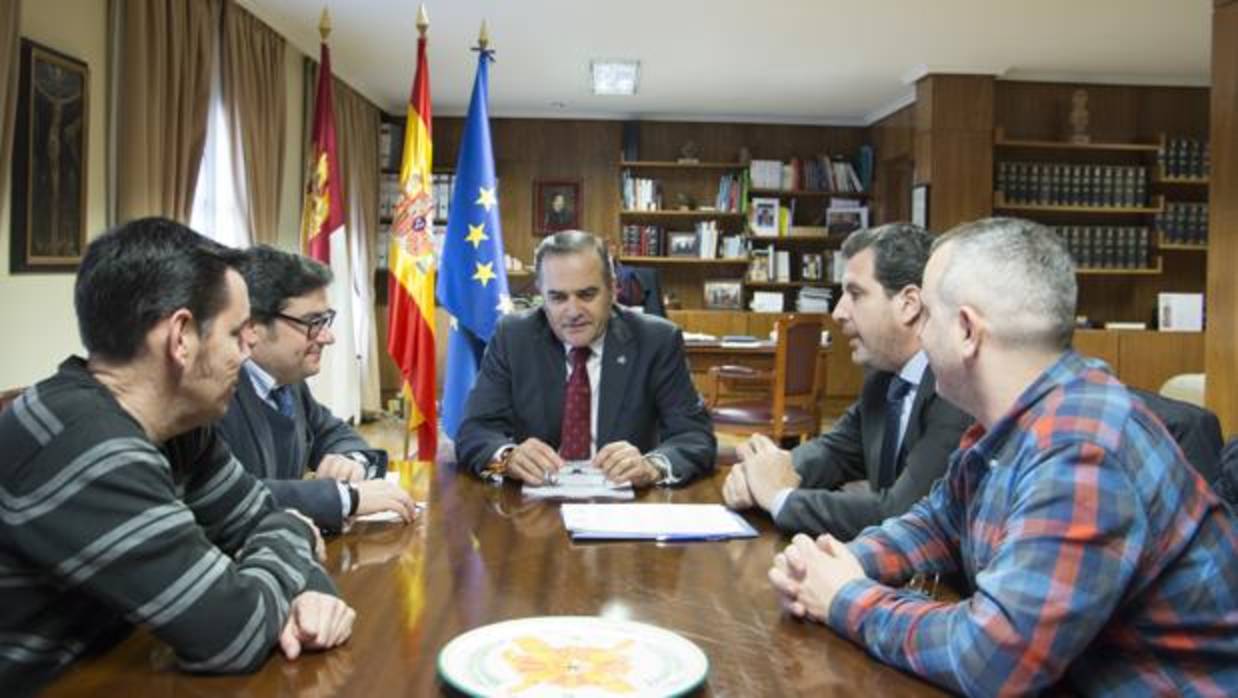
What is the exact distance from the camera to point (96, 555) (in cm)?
111

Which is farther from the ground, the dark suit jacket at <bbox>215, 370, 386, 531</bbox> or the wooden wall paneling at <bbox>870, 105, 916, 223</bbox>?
the wooden wall paneling at <bbox>870, 105, 916, 223</bbox>

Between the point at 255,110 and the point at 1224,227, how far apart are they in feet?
15.7

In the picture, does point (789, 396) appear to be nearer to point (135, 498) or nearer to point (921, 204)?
point (921, 204)

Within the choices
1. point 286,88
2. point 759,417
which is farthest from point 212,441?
point 286,88

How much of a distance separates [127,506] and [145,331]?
225 mm

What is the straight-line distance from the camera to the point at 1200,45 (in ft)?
21.9

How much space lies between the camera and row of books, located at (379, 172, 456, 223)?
9.02 metres

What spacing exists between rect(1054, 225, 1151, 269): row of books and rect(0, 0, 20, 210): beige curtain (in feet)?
22.5

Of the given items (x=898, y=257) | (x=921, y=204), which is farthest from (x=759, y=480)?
(x=921, y=204)

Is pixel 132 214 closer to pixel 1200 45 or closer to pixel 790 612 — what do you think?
pixel 790 612

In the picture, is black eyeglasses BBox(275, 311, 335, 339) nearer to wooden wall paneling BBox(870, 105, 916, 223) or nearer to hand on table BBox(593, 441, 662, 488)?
hand on table BBox(593, 441, 662, 488)

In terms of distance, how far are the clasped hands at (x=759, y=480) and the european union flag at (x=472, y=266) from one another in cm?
224

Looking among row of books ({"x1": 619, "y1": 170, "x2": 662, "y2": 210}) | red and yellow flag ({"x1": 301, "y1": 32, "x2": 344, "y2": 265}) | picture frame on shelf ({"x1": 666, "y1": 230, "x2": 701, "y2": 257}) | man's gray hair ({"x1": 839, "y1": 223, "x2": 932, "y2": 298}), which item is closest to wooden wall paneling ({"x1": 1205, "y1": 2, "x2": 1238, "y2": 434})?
man's gray hair ({"x1": 839, "y1": 223, "x2": 932, "y2": 298})

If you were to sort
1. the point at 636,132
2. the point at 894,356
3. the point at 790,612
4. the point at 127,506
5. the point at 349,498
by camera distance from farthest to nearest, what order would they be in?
the point at 636,132, the point at 894,356, the point at 349,498, the point at 790,612, the point at 127,506
